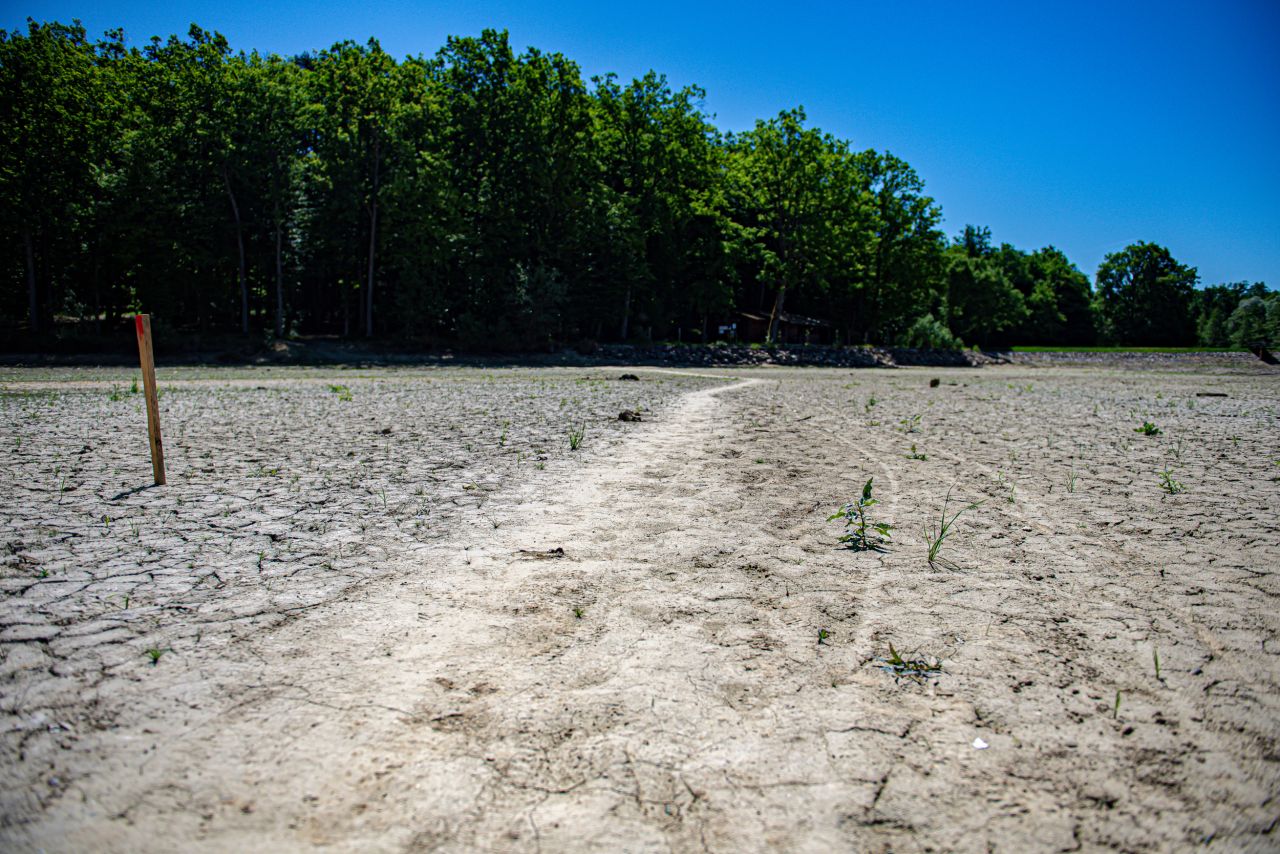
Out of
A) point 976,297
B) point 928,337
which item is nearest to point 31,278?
point 928,337

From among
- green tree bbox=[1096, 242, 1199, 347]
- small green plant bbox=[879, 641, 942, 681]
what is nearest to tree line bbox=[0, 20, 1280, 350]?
small green plant bbox=[879, 641, 942, 681]

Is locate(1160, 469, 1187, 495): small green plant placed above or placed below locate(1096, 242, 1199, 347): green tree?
below

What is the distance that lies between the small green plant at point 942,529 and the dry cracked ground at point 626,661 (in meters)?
0.12

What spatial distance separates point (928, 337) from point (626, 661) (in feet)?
208

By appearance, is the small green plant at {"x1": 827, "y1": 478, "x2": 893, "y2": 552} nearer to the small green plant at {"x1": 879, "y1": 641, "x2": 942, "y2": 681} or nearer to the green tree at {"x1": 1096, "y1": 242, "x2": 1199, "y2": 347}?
the small green plant at {"x1": 879, "y1": 641, "x2": 942, "y2": 681}

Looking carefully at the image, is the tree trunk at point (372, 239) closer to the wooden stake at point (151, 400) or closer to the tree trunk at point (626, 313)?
the tree trunk at point (626, 313)

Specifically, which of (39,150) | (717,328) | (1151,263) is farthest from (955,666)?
(1151,263)

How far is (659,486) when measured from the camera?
25.2 feet

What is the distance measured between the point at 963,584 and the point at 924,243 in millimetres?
64226

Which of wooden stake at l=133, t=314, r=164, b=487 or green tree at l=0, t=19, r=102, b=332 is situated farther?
green tree at l=0, t=19, r=102, b=332

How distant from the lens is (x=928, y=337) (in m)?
60.8

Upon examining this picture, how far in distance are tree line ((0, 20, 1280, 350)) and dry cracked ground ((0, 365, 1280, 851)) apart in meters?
33.2

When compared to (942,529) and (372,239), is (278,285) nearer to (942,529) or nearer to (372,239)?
(372,239)

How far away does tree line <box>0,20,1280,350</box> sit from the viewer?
35.9m
